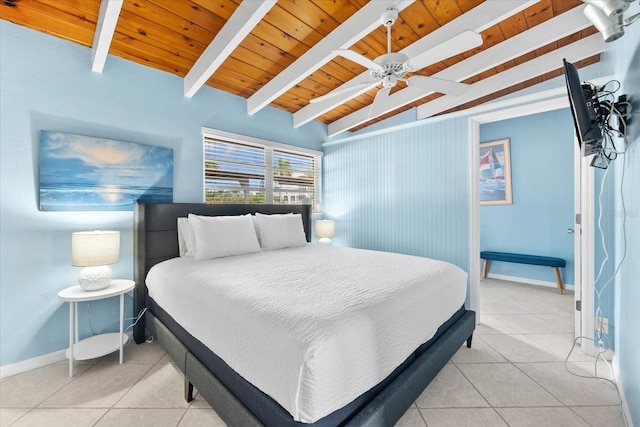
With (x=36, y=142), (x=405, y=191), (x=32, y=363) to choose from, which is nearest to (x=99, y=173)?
(x=36, y=142)

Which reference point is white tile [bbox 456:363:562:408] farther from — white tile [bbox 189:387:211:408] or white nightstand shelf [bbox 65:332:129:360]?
white nightstand shelf [bbox 65:332:129:360]

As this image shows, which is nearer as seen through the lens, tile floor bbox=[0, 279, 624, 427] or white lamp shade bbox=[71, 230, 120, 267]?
tile floor bbox=[0, 279, 624, 427]

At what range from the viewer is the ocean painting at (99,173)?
2.13m

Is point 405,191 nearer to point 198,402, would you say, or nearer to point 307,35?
point 307,35

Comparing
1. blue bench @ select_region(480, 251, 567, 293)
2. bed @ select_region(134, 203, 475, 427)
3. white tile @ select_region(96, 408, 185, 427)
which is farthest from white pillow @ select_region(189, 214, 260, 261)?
blue bench @ select_region(480, 251, 567, 293)

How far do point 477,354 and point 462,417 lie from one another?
0.85m

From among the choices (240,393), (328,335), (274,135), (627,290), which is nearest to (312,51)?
(274,135)

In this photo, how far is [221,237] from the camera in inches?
97.8

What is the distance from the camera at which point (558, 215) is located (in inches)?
158

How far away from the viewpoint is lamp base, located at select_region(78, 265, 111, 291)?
2.04m

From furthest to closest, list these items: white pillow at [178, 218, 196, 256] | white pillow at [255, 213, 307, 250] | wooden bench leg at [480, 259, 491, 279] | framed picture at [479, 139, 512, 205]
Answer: wooden bench leg at [480, 259, 491, 279]
framed picture at [479, 139, 512, 205]
white pillow at [255, 213, 307, 250]
white pillow at [178, 218, 196, 256]

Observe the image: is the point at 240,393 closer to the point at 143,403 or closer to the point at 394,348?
the point at 394,348

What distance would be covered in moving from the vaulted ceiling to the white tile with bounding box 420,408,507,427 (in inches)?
90.1

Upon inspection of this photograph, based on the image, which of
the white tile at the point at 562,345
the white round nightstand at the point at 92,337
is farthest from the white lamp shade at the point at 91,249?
the white tile at the point at 562,345
